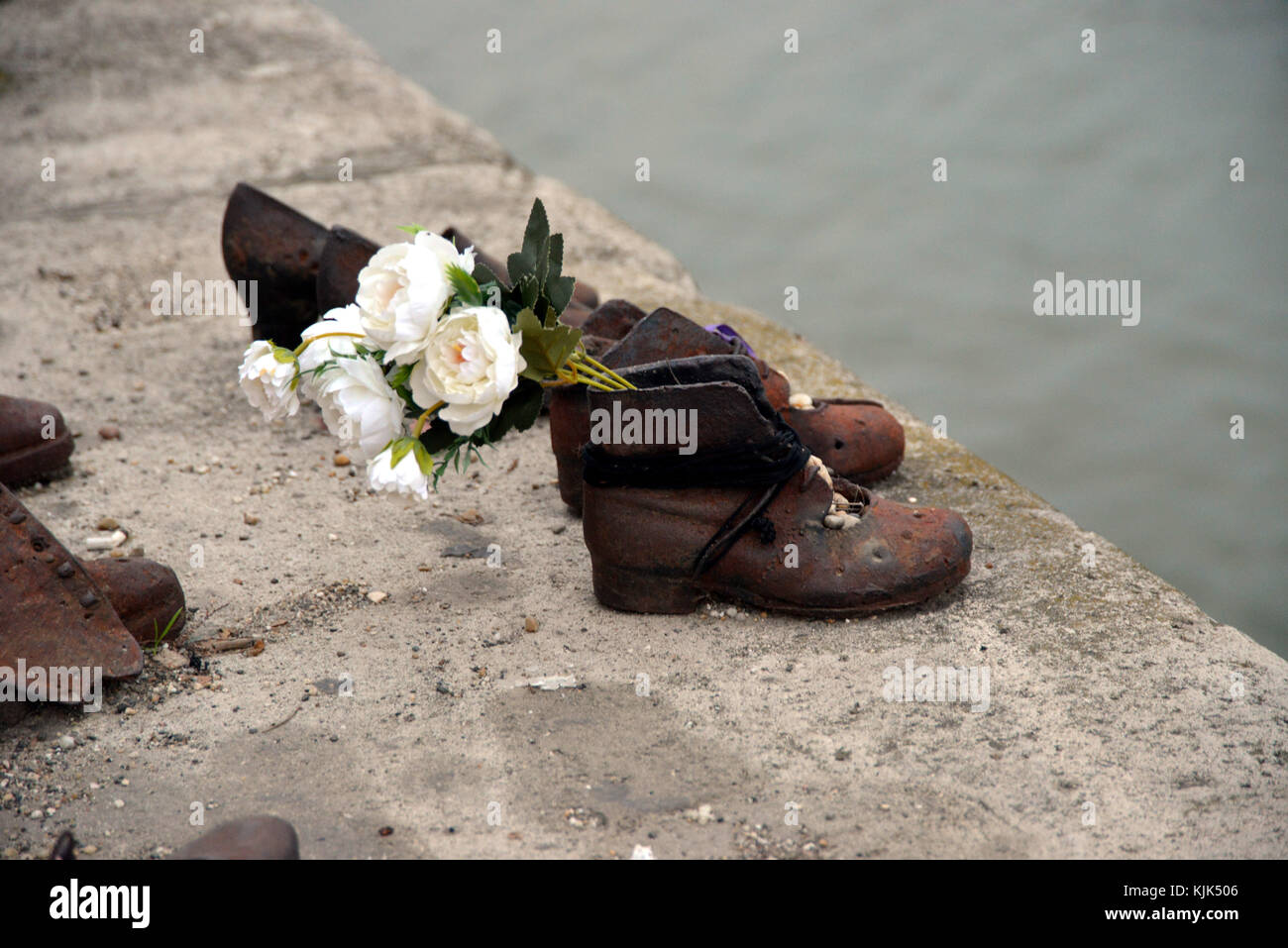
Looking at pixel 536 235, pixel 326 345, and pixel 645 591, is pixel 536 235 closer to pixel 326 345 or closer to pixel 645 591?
pixel 326 345

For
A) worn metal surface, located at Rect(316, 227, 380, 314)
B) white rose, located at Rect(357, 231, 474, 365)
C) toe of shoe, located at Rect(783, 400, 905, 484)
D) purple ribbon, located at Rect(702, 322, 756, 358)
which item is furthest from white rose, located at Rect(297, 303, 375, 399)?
worn metal surface, located at Rect(316, 227, 380, 314)

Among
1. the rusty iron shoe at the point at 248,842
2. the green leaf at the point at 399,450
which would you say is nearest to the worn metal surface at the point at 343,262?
the green leaf at the point at 399,450

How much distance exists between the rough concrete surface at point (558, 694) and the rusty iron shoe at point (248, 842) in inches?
4.8

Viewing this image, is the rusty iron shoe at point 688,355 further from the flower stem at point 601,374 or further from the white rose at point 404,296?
the white rose at point 404,296

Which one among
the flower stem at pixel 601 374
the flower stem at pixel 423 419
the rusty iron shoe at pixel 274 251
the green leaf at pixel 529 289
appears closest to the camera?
the flower stem at pixel 423 419

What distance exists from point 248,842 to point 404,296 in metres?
0.81

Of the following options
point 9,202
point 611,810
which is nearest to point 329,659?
point 611,810

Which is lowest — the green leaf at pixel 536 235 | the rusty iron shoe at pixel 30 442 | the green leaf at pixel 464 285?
the rusty iron shoe at pixel 30 442

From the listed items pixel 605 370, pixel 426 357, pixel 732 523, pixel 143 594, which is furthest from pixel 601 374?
pixel 143 594

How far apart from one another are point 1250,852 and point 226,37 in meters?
6.88

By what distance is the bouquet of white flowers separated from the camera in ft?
5.69

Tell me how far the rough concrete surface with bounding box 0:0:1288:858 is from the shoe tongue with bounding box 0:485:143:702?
0.09 metres

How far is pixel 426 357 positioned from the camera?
1762 mm

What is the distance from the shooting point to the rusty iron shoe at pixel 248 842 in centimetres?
151
